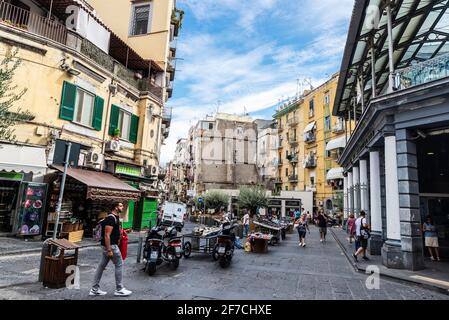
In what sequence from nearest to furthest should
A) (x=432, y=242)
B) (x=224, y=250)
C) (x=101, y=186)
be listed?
1. (x=224, y=250)
2. (x=432, y=242)
3. (x=101, y=186)

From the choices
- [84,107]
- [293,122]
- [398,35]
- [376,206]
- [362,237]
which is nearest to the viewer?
[362,237]

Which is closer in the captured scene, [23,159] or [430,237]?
[430,237]

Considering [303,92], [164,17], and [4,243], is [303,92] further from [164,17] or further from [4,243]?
[4,243]

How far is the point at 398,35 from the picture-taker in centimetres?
1227

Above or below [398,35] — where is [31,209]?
below

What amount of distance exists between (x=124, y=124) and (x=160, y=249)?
11.9 m

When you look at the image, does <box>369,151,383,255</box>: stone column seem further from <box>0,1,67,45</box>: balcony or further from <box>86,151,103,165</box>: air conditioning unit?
<box>0,1,67,45</box>: balcony

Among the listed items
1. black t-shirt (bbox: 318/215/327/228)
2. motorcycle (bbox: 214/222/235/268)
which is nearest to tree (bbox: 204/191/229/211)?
black t-shirt (bbox: 318/215/327/228)

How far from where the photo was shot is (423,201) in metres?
13.4

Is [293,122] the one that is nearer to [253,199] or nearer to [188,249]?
[253,199]

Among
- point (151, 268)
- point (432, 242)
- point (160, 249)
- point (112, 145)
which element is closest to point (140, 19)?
point (112, 145)

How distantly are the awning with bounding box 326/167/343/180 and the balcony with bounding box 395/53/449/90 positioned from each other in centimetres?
2388

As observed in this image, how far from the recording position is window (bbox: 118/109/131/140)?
1777cm

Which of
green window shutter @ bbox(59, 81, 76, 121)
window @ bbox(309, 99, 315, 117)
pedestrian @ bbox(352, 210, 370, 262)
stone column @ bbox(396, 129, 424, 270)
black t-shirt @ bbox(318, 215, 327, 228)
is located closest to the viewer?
stone column @ bbox(396, 129, 424, 270)
